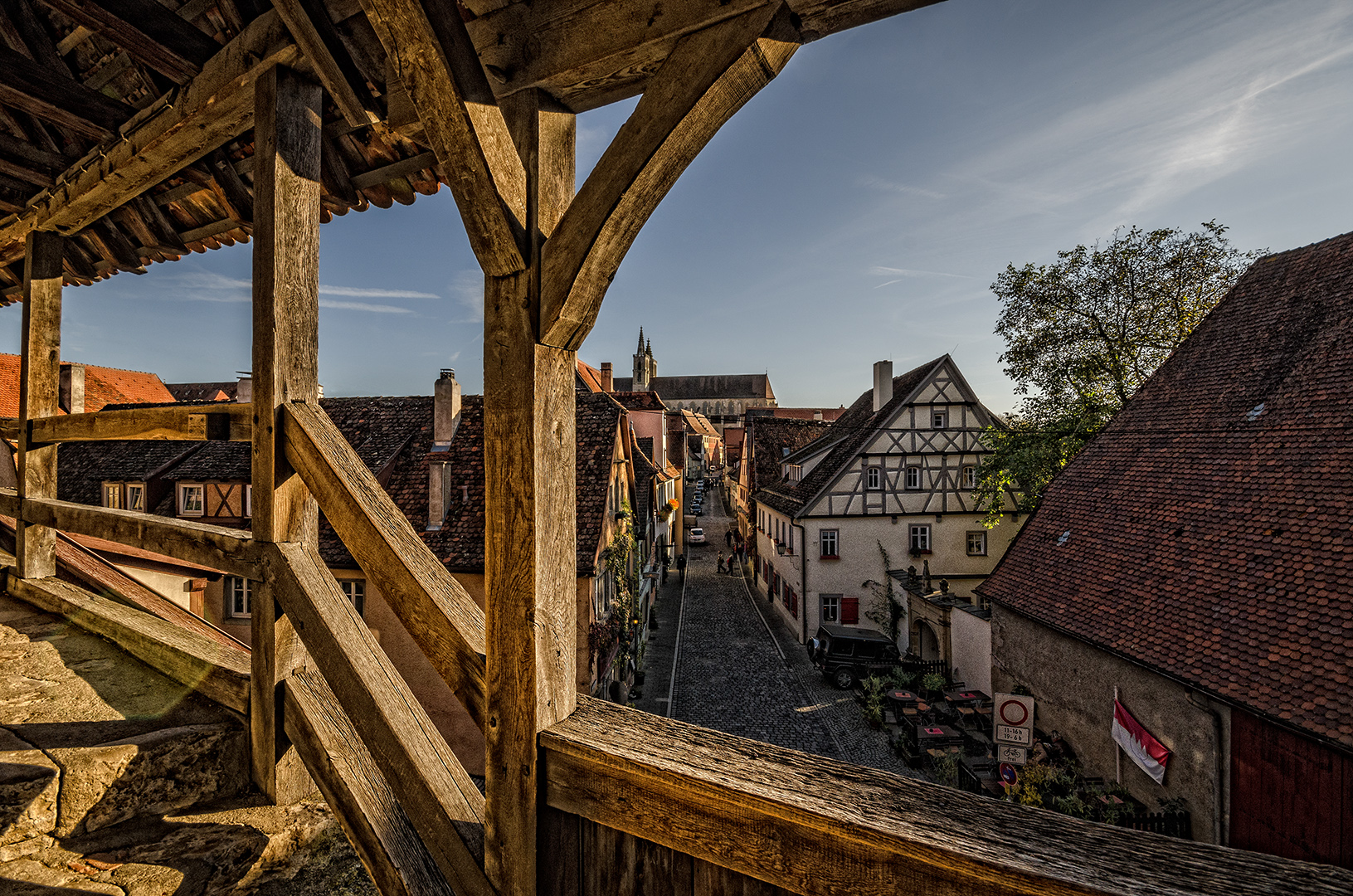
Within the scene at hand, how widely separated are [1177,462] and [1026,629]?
3708 mm

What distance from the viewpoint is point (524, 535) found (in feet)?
4.74

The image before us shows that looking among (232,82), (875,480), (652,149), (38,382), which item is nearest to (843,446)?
(875,480)

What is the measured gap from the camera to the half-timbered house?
18.2 meters

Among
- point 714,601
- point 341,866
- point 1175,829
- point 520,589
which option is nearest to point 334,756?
point 341,866

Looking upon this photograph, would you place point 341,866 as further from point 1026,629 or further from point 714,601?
point 714,601

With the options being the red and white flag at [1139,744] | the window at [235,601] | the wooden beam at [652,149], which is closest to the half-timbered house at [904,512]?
the red and white flag at [1139,744]

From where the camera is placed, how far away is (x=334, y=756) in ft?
6.30

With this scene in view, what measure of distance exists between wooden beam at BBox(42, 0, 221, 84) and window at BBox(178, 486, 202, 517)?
1433 centimetres

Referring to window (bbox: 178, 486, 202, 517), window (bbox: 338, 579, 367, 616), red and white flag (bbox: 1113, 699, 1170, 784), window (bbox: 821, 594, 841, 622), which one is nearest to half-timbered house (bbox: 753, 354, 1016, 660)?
window (bbox: 821, 594, 841, 622)

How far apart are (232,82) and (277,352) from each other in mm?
1024

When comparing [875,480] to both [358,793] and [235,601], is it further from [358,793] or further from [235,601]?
[358,793]

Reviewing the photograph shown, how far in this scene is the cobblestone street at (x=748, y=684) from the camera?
1208cm

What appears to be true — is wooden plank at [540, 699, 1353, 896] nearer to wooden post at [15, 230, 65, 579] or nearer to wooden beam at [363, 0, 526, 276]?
wooden beam at [363, 0, 526, 276]

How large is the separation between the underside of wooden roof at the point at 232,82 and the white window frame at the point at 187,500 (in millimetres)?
11706
